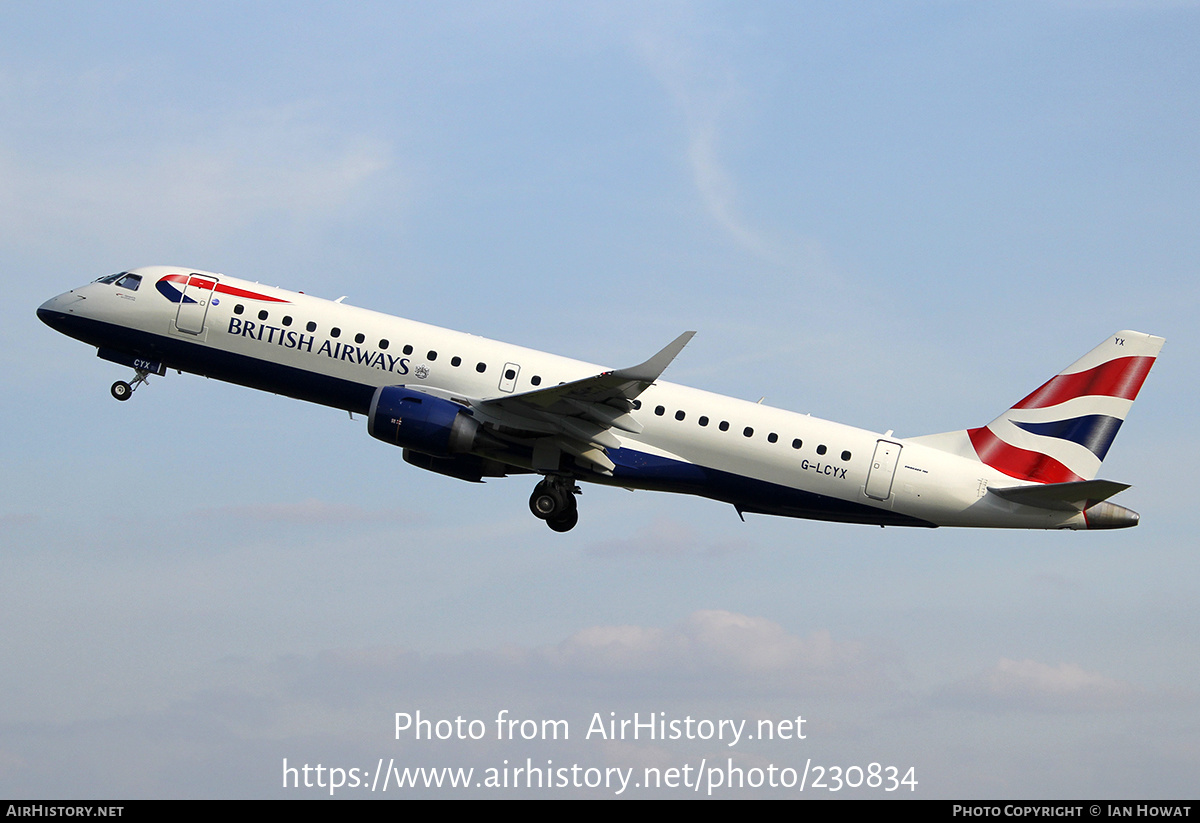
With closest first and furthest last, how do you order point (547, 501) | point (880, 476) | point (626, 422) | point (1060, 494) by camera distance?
point (1060, 494) < point (626, 422) < point (880, 476) < point (547, 501)

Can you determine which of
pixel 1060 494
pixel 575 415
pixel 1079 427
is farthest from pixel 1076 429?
pixel 575 415

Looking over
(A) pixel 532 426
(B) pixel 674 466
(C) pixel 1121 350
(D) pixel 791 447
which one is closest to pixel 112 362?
(A) pixel 532 426

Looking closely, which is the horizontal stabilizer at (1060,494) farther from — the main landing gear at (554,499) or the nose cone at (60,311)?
the nose cone at (60,311)

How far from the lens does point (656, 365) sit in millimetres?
28328

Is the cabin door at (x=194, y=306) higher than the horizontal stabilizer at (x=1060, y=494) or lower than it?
higher

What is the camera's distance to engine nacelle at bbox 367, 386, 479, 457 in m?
→ 30.6

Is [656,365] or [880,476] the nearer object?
[656,365]

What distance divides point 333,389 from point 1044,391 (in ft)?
68.1

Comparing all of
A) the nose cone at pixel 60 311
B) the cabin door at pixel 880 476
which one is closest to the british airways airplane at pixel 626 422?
the cabin door at pixel 880 476

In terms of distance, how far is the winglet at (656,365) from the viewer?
27.7 m

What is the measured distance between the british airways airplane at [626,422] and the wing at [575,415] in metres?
0.05

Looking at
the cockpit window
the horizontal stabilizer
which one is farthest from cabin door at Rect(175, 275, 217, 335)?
the horizontal stabilizer

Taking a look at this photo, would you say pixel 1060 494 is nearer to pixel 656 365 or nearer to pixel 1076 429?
pixel 1076 429

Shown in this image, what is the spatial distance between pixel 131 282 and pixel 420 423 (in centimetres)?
1078
